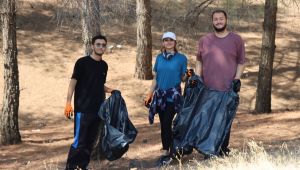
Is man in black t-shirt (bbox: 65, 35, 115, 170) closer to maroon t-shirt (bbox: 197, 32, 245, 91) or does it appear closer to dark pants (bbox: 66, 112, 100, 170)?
dark pants (bbox: 66, 112, 100, 170)

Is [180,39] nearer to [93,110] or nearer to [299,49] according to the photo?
[299,49]

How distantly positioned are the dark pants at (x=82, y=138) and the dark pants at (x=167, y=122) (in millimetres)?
849

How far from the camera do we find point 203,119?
564 centimetres

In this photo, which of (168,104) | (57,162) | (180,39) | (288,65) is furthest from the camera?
(180,39)

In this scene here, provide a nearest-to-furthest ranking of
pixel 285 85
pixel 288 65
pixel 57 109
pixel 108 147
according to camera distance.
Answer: pixel 108 147 < pixel 57 109 < pixel 285 85 < pixel 288 65

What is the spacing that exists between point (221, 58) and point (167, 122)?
3.69 ft

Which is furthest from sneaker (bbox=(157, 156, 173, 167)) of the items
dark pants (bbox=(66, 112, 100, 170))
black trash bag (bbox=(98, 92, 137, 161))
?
dark pants (bbox=(66, 112, 100, 170))

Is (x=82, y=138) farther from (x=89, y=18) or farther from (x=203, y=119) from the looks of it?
(x=89, y=18)

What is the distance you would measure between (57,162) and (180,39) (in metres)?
11.5

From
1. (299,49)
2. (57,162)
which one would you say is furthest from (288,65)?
(57,162)

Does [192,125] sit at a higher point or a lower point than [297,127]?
higher

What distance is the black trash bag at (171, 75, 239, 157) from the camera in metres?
5.56

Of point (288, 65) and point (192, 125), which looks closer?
point (192, 125)

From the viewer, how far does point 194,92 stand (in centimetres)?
575
